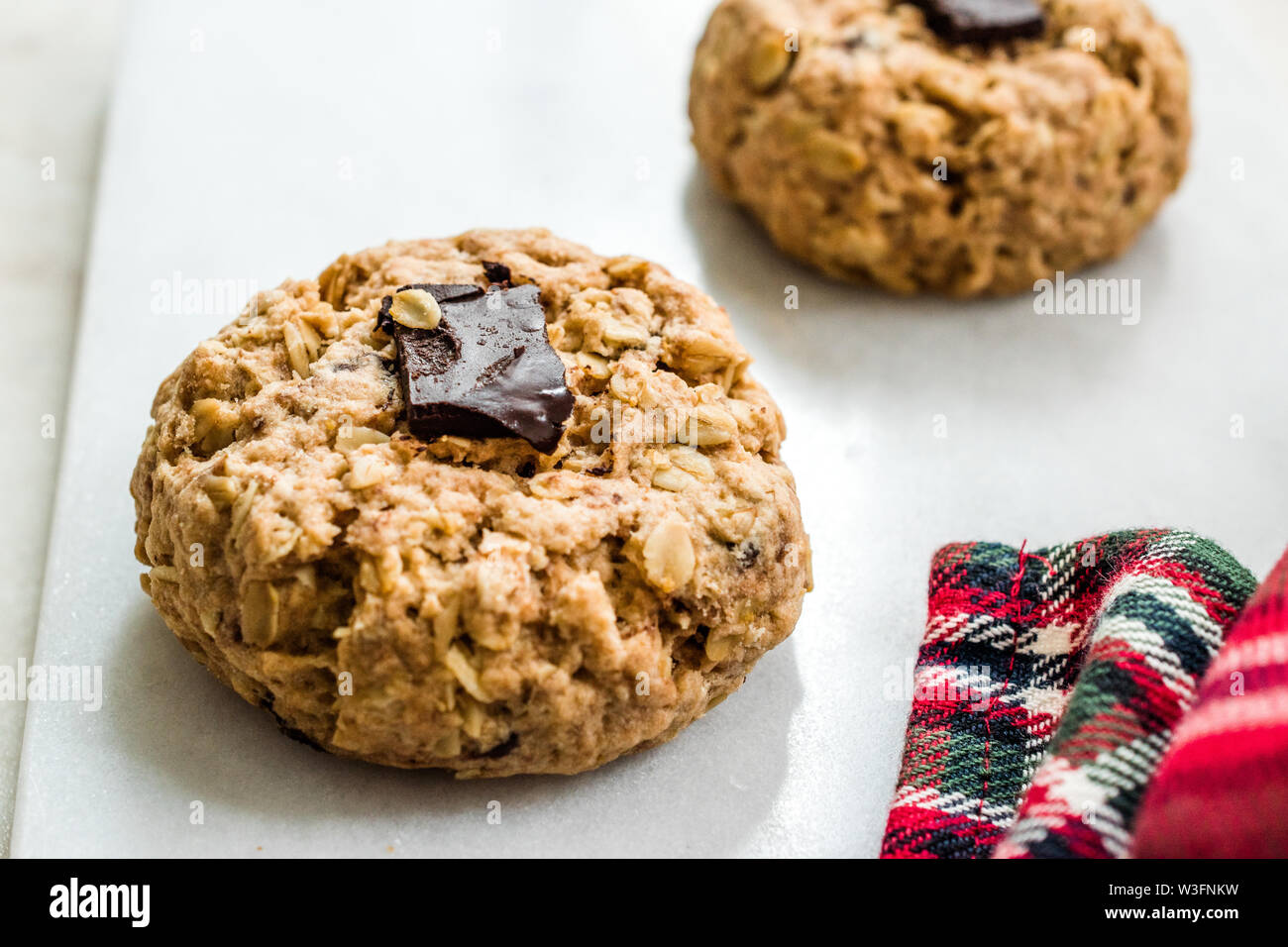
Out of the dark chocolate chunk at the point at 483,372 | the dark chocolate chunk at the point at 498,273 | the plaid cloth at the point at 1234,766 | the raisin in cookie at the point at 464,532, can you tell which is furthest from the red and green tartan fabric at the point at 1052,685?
the dark chocolate chunk at the point at 498,273

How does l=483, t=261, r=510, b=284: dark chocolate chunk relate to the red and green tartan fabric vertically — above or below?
above

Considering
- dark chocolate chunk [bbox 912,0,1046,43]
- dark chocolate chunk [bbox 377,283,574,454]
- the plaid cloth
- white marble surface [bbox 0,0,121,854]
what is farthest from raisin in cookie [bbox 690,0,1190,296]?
white marble surface [bbox 0,0,121,854]

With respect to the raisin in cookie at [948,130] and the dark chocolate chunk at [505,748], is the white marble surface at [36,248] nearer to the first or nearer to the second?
the dark chocolate chunk at [505,748]

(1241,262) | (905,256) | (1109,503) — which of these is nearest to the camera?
(1109,503)

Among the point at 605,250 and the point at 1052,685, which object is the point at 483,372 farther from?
the point at 605,250

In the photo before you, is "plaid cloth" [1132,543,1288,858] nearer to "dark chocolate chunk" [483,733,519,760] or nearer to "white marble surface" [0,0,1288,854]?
"white marble surface" [0,0,1288,854]
